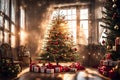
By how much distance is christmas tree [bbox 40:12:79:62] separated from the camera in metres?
7.62

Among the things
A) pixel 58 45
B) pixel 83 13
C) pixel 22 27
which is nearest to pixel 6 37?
pixel 58 45

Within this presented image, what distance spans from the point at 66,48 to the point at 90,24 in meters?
2.76

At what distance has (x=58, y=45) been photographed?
304 inches

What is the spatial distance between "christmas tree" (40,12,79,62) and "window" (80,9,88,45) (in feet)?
6.98

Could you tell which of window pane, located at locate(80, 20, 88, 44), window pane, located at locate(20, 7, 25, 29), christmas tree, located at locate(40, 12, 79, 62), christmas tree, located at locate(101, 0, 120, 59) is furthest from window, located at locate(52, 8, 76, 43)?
christmas tree, located at locate(101, 0, 120, 59)

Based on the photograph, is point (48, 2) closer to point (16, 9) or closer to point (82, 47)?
point (16, 9)

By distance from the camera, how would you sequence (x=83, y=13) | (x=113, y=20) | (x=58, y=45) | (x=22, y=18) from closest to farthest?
(x=113, y=20)
(x=58, y=45)
(x=83, y=13)
(x=22, y=18)

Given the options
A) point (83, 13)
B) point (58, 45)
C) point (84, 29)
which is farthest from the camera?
point (83, 13)

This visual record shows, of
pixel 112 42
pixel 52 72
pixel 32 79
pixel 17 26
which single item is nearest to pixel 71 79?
pixel 32 79

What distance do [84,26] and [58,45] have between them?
2828mm

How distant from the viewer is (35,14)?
1073 centimetres

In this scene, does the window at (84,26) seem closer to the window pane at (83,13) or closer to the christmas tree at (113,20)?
the window pane at (83,13)

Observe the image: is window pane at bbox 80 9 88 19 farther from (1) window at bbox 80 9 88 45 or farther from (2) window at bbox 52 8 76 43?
(2) window at bbox 52 8 76 43

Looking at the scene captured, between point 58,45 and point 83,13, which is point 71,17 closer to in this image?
point 83,13
